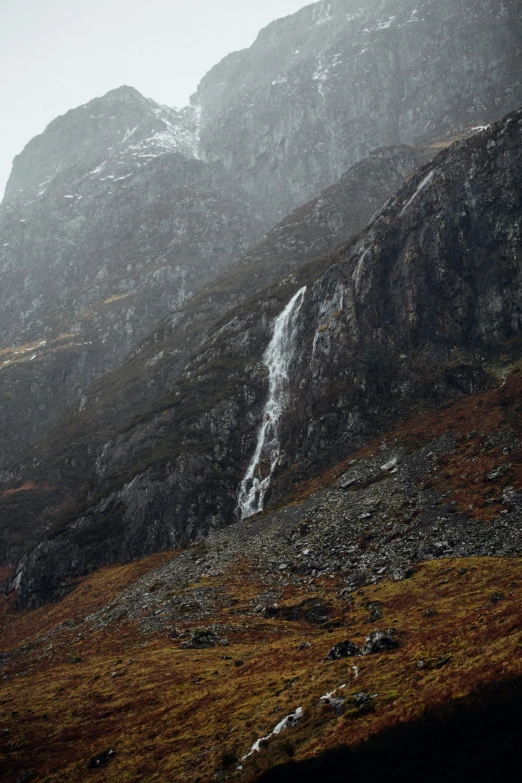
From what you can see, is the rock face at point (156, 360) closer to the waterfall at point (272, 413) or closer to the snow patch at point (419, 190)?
the waterfall at point (272, 413)

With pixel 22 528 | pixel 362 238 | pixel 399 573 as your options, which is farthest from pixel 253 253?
pixel 399 573

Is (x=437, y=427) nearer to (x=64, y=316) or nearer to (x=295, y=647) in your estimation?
(x=295, y=647)

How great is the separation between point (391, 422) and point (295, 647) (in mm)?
46977

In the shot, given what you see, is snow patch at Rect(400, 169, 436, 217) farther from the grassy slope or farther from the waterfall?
the grassy slope

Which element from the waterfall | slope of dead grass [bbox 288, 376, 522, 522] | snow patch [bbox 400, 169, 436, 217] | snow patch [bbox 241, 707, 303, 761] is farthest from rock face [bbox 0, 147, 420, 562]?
snow patch [bbox 241, 707, 303, 761]

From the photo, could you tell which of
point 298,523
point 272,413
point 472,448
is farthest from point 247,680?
point 272,413

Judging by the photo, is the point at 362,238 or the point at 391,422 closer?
the point at 391,422

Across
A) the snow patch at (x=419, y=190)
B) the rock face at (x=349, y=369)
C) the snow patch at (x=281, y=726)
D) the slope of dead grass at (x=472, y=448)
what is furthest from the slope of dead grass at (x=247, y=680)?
the snow patch at (x=419, y=190)

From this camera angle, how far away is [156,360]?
13100cm

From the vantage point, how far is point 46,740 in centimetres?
2828

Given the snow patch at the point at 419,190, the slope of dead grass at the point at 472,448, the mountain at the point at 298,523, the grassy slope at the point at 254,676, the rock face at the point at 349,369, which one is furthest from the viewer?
the snow patch at the point at 419,190

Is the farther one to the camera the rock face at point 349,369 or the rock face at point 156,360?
the rock face at point 156,360

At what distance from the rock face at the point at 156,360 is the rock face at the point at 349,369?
1797cm

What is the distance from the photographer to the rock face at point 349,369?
76.7 m
